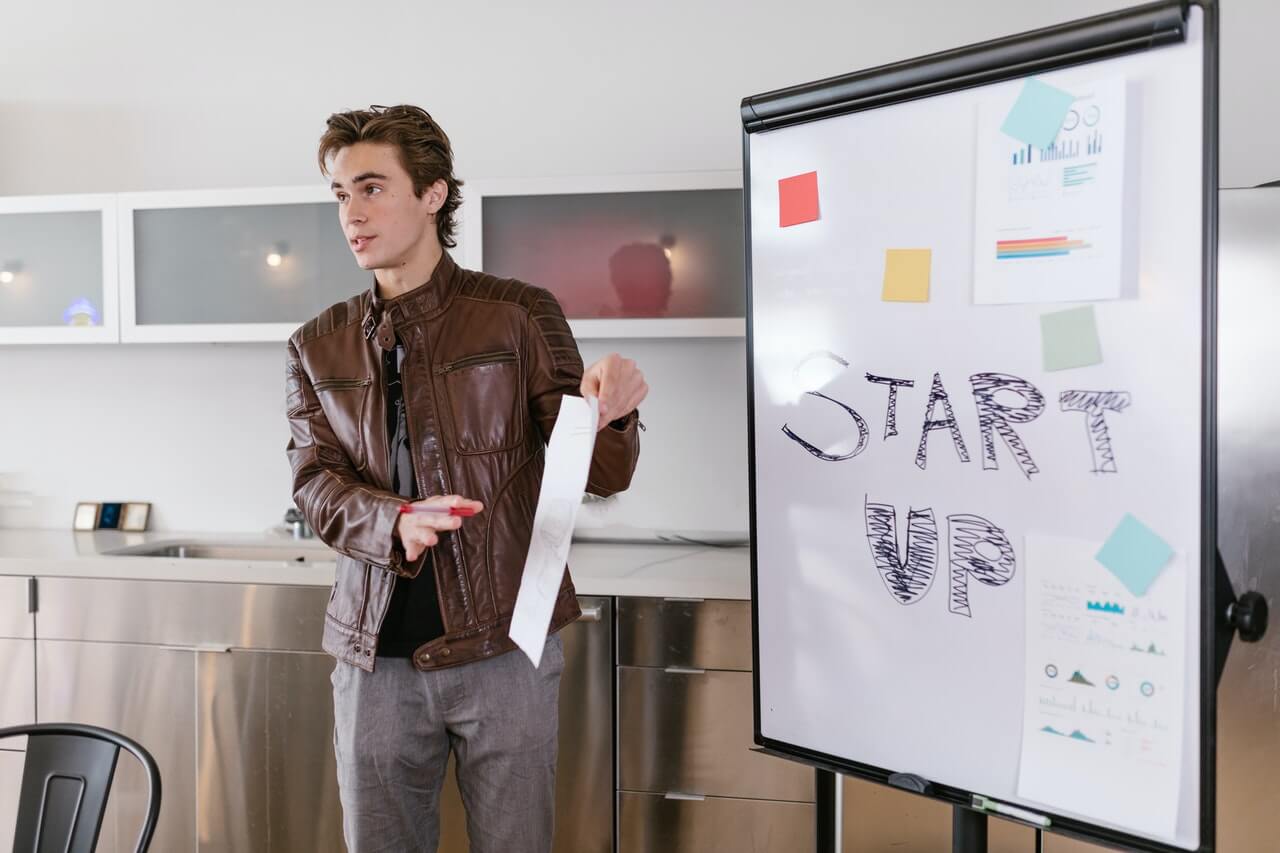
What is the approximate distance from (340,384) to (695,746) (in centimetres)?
120


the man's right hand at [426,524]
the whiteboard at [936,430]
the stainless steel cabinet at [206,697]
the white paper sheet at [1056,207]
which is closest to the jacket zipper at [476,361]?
the man's right hand at [426,524]

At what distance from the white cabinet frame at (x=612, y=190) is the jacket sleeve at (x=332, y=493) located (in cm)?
99

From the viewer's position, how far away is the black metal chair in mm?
1189

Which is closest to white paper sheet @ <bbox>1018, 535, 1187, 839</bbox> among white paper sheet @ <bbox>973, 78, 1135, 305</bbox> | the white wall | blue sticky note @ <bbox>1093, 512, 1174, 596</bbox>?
blue sticky note @ <bbox>1093, 512, 1174, 596</bbox>

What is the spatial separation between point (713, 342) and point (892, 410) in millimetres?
1533

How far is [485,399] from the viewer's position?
56.8 inches

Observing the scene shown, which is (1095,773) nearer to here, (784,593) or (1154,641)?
(1154,641)

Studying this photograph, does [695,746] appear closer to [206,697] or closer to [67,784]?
[206,697]

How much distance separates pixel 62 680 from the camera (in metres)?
2.39

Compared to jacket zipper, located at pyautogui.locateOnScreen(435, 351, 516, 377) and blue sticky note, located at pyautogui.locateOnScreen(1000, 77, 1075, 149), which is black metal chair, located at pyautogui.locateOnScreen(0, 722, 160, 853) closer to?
jacket zipper, located at pyautogui.locateOnScreen(435, 351, 516, 377)

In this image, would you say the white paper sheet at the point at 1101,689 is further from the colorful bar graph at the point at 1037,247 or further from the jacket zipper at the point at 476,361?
the jacket zipper at the point at 476,361

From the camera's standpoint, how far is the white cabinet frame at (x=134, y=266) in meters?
2.54

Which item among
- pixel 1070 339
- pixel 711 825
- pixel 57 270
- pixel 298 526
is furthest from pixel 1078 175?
pixel 57 270

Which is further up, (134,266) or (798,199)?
(134,266)
